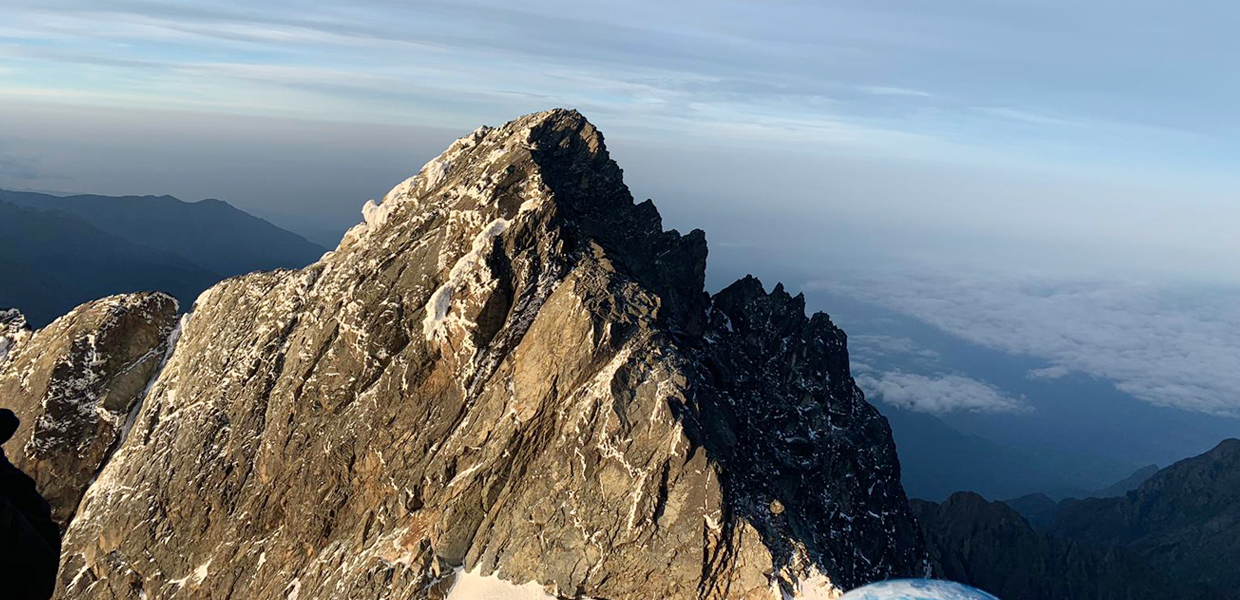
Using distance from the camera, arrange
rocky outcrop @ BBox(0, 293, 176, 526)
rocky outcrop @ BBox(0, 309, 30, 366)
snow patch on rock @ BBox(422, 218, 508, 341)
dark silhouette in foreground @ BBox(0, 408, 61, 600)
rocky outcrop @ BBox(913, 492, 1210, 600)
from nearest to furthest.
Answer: dark silhouette in foreground @ BBox(0, 408, 61, 600)
snow patch on rock @ BBox(422, 218, 508, 341)
rocky outcrop @ BBox(0, 293, 176, 526)
rocky outcrop @ BBox(0, 309, 30, 366)
rocky outcrop @ BBox(913, 492, 1210, 600)

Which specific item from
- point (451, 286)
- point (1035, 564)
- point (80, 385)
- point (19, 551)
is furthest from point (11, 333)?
point (1035, 564)

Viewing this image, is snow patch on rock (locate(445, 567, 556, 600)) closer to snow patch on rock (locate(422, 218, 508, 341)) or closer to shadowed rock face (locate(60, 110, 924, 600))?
shadowed rock face (locate(60, 110, 924, 600))

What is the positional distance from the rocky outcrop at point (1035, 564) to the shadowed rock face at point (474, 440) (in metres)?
112

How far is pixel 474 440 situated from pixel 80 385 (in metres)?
52.0

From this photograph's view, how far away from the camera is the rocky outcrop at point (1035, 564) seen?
559 feet

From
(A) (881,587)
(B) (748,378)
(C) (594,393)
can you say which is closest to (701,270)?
(B) (748,378)

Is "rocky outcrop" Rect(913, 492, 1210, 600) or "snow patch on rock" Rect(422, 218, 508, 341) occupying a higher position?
"snow patch on rock" Rect(422, 218, 508, 341)

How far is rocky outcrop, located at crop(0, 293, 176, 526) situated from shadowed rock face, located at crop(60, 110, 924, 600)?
4.85m

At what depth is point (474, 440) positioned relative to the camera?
212 feet

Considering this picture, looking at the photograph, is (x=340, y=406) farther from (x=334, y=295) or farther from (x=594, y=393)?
(x=594, y=393)

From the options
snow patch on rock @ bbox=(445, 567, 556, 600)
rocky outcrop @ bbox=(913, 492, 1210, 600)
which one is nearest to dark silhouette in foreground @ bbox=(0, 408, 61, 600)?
snow patch on rock @ bbox=(445, 567, 556, 600)

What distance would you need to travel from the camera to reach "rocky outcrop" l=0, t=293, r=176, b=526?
254 ft

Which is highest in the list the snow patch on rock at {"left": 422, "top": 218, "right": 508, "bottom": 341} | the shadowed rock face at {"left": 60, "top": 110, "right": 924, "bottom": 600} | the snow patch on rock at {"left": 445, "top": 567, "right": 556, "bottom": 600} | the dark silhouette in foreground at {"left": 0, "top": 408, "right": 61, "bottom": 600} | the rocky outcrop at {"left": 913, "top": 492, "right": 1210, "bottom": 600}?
the dark silhouette in foreground at {"left": 0, "top": 408, "right": 61, "bottom": 600}

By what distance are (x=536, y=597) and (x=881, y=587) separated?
50185mm
